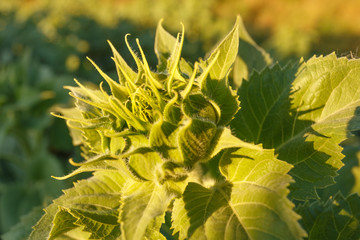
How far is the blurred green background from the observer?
3.40 meters

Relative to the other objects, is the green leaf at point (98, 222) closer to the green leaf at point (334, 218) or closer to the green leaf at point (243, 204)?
the green leaf at point (243, 204)

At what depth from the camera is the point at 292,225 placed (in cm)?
87

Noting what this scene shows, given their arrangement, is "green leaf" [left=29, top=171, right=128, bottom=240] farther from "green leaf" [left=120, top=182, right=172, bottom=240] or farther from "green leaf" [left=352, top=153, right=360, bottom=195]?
"green leaf" [left=352, top=153, right=360, bottom=195]

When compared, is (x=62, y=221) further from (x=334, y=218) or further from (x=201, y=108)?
(x=334, y=218)

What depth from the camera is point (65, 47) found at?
5.89 m

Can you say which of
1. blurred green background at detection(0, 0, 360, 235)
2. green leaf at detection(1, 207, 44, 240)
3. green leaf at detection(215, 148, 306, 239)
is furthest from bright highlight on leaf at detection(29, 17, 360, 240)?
green leaf at detection(1, 207, 44, 240)

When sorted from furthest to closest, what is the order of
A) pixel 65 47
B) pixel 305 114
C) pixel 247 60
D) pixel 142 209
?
pixel 65 47 → pixel 247 60 → pixel 305 114 → pixel 142 209

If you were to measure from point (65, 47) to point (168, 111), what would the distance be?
533cm

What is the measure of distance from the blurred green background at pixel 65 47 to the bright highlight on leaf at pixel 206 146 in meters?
0.22

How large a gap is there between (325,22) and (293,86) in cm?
1114

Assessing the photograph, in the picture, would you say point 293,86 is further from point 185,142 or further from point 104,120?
point 104,120

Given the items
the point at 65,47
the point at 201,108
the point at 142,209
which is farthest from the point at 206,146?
the point at 65,47

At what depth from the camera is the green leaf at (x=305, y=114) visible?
1.10m

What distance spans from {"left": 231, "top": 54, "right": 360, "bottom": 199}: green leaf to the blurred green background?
0.40ft
